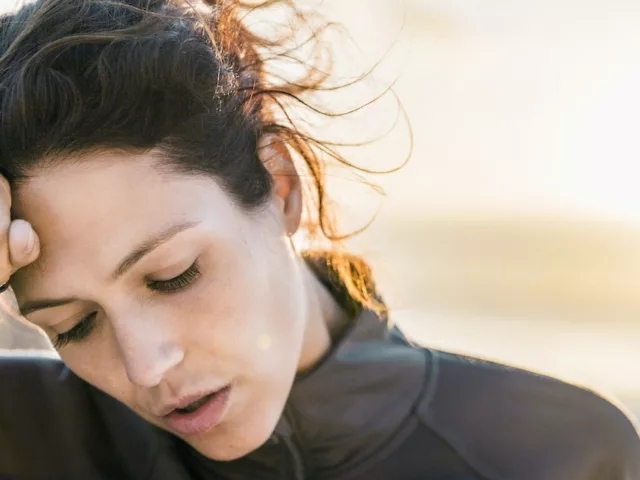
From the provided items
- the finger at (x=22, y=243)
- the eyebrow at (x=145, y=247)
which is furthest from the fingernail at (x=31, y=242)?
the eyebrow at (x=145, y=247)

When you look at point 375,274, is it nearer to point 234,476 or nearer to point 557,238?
point 234,476

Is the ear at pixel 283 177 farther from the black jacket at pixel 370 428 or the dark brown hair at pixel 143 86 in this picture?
the black jacket at pixel 370 428

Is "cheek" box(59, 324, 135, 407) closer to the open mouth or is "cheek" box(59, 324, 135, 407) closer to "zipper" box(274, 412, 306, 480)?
the open mouth

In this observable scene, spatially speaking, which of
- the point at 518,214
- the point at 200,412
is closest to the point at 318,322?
the point at 200,412

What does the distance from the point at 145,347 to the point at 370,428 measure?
62 centimetres

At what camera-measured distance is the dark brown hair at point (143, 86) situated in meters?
1.66

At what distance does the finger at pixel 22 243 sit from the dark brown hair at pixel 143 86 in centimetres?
12

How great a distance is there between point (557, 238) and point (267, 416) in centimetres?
606

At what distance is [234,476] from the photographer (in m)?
2.09

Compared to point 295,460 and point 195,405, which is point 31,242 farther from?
point 295,460

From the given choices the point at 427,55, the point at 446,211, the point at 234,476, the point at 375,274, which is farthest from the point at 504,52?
the point at 234,476

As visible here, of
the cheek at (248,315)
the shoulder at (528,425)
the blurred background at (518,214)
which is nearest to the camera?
the cheek at (248,315)

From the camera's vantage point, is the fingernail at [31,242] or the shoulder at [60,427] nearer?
the fingernail at [31,242]

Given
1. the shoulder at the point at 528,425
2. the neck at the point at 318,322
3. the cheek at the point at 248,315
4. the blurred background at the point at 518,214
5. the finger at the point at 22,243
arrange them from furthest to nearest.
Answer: the blurred background at the point at 518,214
the neck at the point at 318,322
the shoulder at the point at 528,425
the cheek at the point at 248,315
the finger at the point at 22,243
